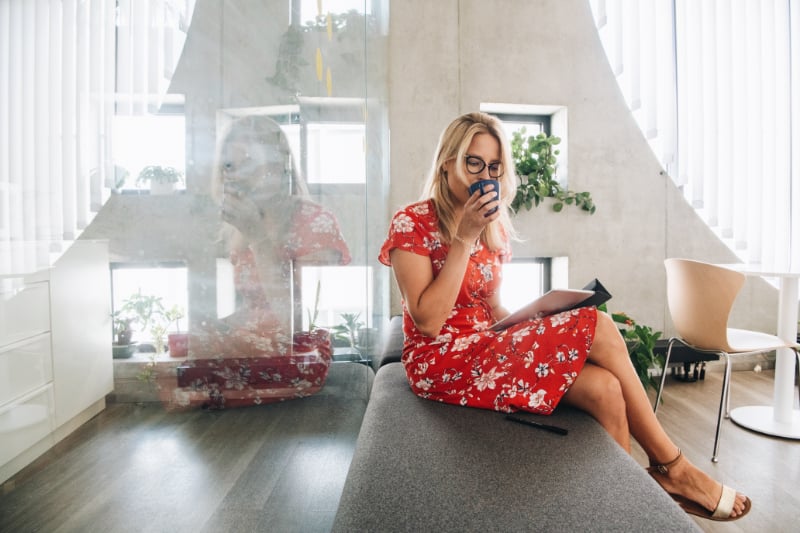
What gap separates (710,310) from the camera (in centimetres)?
201

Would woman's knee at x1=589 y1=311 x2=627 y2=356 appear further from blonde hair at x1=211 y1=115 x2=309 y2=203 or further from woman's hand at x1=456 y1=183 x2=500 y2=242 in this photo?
blonde hair at x1=211 y1=115 x2=309 y2=203

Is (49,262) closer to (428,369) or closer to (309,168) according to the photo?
(309,168)

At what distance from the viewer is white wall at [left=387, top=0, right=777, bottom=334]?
2.75 metres

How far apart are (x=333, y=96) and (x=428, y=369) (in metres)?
0.80

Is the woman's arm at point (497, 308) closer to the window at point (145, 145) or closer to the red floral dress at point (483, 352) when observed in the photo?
the red floral dress at point (483, 352)

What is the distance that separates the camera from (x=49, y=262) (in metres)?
0.64

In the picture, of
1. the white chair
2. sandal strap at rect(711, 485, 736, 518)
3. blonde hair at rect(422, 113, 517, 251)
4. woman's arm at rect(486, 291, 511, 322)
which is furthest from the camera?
the white chair

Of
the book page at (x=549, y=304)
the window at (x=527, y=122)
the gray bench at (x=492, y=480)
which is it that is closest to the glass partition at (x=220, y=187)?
the gray bench at (x=492, y=480)

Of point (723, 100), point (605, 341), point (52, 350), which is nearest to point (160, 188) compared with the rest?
point (52, 350)

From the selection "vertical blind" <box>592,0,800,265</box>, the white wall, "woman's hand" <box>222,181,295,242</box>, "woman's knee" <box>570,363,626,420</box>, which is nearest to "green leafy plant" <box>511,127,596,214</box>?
the white wall

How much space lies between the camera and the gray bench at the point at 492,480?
76 centimetres

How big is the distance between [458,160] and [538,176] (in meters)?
1.63

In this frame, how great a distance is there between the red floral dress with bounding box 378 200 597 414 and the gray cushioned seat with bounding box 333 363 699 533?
0.06 metres

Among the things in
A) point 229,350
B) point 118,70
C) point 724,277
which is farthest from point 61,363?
point 724,277
